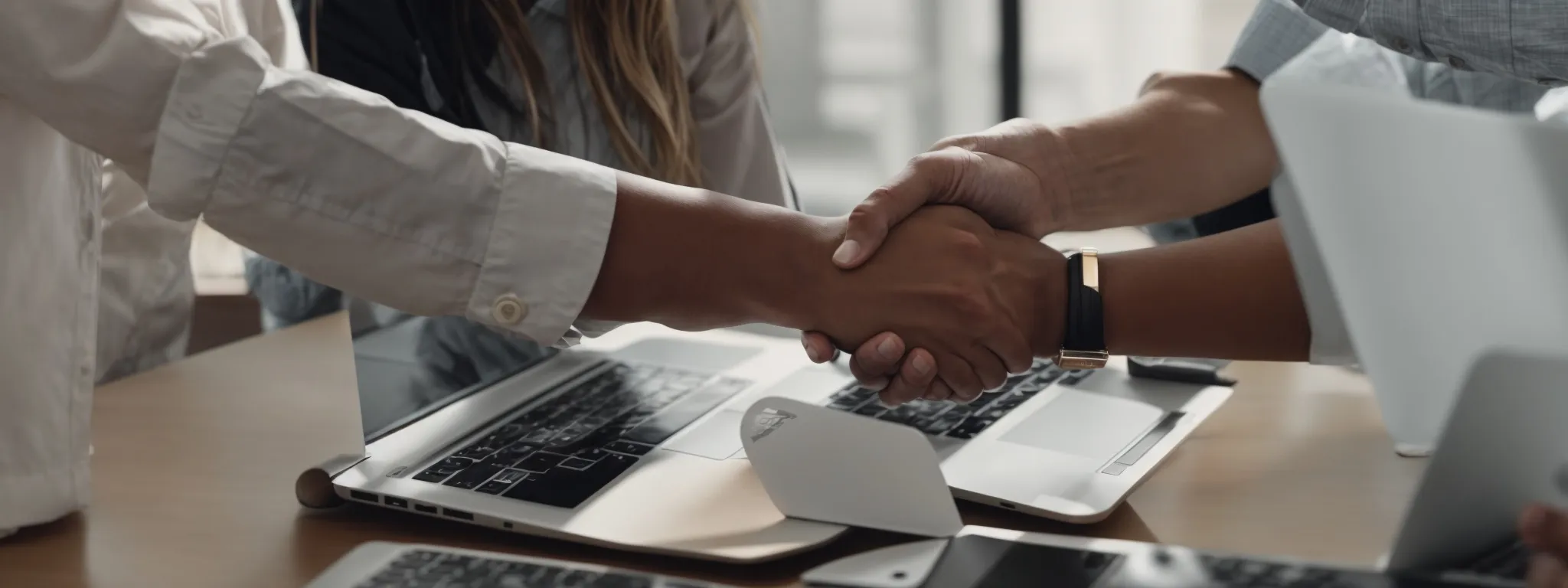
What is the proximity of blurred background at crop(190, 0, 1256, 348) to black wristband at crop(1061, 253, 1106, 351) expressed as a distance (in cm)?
174

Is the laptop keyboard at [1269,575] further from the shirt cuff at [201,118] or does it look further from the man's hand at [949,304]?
the shirt cuff at [201,118]

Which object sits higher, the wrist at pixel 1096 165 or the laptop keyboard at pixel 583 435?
the wrist at pixel 1096 165

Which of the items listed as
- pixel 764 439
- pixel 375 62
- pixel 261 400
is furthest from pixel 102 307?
pixel 764 439

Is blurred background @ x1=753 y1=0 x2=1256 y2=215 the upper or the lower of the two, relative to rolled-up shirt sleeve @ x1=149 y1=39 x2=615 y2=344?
lower

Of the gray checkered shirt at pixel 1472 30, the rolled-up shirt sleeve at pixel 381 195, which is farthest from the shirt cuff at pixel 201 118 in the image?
the gray checkered shirt at pixel 1472 30

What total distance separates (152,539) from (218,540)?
0.04m

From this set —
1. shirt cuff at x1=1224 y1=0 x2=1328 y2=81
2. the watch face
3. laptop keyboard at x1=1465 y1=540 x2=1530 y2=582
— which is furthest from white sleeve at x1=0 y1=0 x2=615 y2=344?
shirt cuff at x1=1224 y1=0 x2=1328 y2=81

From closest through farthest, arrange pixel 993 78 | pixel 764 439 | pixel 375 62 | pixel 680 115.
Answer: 1. pixel 764 439
2. pixel 375 62
3. pixel 680 115
4. pixel 993 78

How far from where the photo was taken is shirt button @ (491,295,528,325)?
0.78 metres

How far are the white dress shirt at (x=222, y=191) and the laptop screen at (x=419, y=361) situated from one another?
8 centimetres

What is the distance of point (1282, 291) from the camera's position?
930 millimetres

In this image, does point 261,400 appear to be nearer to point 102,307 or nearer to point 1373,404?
point 102,307

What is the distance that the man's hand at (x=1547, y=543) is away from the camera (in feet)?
1.63

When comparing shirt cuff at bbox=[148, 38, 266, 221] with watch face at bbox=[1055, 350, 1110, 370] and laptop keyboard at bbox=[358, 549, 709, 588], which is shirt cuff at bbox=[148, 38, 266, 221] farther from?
watch face at bbox=[1055, 350, 1110, 370]
